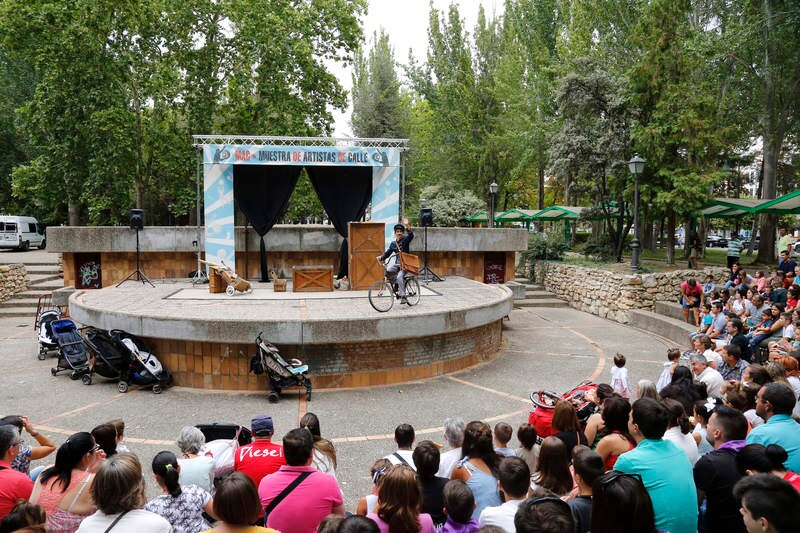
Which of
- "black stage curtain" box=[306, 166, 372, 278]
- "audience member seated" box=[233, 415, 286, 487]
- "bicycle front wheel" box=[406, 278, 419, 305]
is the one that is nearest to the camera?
"audience member seated" box=[233, 415, 286, 487]

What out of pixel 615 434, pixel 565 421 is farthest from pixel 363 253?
pixel 615 434

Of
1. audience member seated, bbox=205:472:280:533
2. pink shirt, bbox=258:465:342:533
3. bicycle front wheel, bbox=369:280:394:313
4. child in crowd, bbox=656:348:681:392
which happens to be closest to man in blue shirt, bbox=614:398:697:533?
pink shirt, bbox=258:465:342:533

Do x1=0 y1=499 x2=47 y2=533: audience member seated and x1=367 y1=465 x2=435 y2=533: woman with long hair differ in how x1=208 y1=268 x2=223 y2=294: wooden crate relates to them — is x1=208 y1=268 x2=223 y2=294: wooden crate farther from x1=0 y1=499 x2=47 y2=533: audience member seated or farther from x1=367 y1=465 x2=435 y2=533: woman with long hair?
x1=367 y1=465 x2=435 y2=533: woman with long hair

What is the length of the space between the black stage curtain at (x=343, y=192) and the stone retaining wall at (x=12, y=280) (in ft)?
38.5

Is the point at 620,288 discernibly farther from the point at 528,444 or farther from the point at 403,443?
the point at 403,443

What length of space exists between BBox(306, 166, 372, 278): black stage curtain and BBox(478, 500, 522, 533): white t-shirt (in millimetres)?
12574

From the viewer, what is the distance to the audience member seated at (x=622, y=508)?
2.56 m

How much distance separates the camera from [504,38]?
1316 inches

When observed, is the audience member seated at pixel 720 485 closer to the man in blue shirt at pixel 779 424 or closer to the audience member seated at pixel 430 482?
the man in blue shirt at pixel 779 424

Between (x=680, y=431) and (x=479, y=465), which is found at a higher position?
(x=680, y=431)

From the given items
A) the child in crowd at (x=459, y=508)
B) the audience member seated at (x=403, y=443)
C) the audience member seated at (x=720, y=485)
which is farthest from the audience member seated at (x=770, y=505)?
the audience member seated at (x=403, y=443)

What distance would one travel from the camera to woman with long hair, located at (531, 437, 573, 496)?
11.3 feet

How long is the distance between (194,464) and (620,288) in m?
15.5

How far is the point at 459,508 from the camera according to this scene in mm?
2934
